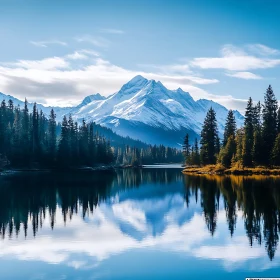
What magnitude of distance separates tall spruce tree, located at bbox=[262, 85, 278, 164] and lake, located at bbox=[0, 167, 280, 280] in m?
54.3

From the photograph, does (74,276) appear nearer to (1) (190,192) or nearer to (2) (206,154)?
(1) (190,192)

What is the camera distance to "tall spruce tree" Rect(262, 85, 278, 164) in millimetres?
112812

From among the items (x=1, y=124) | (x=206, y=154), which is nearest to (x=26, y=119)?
(x=1, y=124)

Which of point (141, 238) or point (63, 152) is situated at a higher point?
point (63, 152)

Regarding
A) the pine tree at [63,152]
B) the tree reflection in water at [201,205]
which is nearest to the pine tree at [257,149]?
the tree reflection in water at [201,205]

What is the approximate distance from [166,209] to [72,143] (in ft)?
417

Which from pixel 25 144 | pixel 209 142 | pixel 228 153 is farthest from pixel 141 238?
pixel 25 144

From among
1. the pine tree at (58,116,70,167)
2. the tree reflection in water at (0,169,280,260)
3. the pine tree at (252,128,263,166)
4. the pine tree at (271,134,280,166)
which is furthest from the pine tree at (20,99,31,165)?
the pine tree at (271,134,280,166)

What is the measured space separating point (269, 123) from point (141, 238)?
303 ft

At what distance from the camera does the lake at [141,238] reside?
84.2 ft

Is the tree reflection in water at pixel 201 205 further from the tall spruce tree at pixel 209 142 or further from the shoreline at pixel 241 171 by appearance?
the tall spruce tree at pixel 209 142

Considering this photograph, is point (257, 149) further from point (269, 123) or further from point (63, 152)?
point (63, 152)

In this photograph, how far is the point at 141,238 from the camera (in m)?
35.2

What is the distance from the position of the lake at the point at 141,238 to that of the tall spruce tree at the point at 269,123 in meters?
54.3
